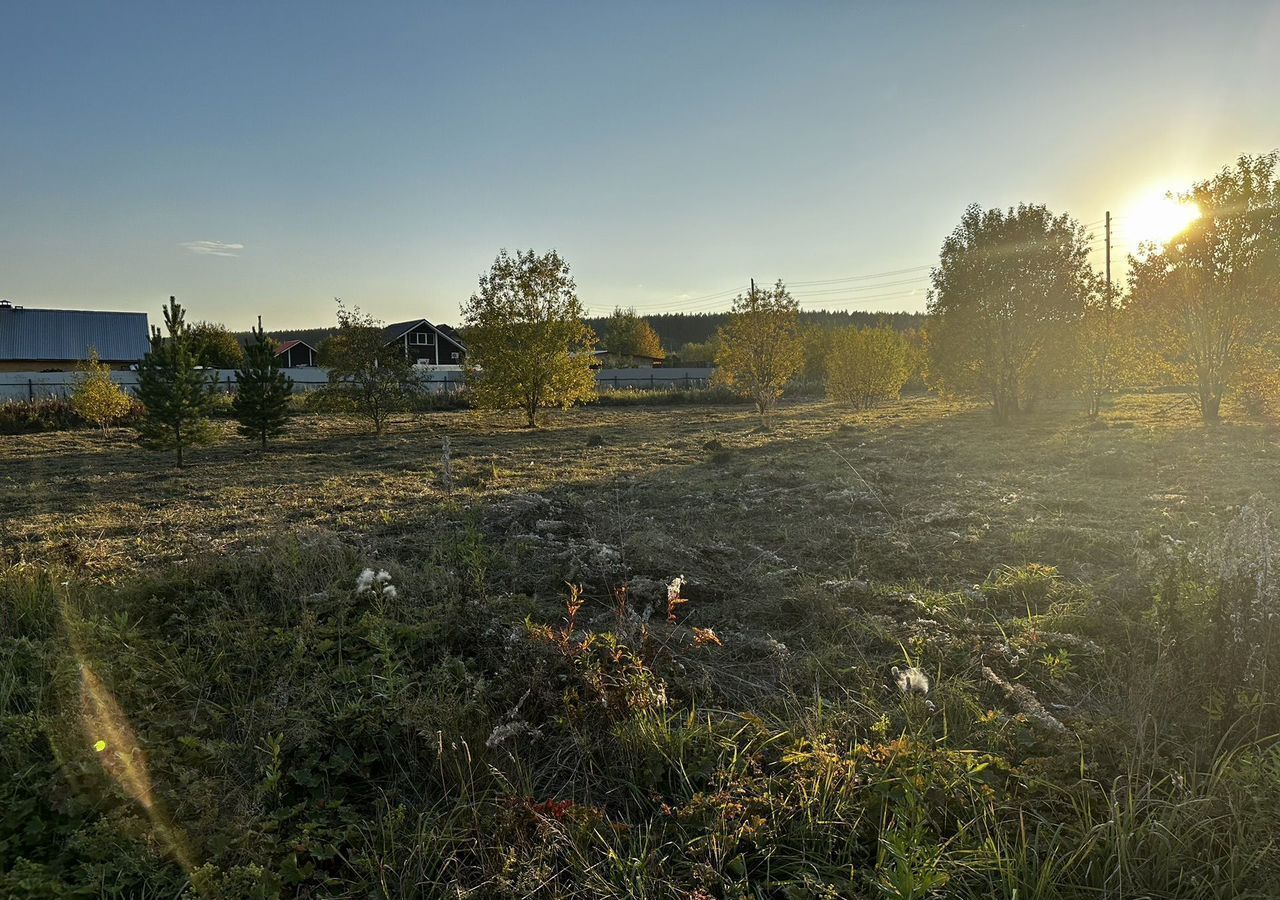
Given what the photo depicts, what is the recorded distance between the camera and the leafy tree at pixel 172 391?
482 inches

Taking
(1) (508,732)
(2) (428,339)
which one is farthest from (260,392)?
(2) (428,339)

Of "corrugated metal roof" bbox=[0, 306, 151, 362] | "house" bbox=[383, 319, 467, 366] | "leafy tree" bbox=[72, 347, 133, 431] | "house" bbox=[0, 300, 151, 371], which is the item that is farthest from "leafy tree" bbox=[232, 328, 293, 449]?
"house" bbox=[383, 319, 467, 366]

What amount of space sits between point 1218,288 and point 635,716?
20451 mm

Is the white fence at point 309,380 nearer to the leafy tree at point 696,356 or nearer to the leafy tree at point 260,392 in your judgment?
the leafy tree at point 260,392

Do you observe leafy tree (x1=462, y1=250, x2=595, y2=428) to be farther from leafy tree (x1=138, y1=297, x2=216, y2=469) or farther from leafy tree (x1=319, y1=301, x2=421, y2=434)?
leafy tree (x1=138, y1=297, x2=216, y2=469)

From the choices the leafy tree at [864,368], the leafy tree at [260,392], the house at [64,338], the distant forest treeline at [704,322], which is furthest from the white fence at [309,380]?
the distant forest treeline at [704,322]

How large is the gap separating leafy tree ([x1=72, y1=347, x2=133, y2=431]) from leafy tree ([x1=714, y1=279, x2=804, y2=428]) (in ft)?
61.9

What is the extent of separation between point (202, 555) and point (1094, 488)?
955cm

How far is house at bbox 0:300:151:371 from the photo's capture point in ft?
117

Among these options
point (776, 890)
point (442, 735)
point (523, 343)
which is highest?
point (523, 343)

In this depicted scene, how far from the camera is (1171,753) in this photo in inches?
101

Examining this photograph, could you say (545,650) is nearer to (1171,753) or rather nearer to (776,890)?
(776,890)

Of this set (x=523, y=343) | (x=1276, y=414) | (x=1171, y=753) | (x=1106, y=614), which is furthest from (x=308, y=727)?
(x=1276, y=414)

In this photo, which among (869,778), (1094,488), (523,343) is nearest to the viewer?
(869,778)
